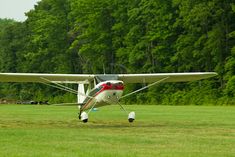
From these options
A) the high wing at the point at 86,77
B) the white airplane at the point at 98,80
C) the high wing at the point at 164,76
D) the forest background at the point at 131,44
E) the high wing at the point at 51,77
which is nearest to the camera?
the white airplane at the point at 98,80

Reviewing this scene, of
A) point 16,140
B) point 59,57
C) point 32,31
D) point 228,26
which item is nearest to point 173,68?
point 228,26

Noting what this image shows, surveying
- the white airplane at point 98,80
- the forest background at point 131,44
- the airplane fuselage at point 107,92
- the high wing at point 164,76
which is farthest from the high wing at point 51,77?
the forest background at point 131,44

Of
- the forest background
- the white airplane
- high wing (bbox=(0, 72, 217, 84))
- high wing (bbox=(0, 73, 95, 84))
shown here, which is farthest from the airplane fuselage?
the forest background

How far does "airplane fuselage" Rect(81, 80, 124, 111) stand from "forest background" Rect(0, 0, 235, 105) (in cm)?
2448

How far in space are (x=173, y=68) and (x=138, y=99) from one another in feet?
14.9

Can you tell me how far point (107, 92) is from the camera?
20.5 meters

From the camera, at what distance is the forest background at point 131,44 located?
163ft

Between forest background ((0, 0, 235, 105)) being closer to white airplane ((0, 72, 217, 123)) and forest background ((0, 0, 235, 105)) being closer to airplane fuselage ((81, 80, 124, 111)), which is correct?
white airplane ((0, 72, 217, 123))

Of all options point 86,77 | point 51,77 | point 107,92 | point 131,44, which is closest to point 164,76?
point 86,77

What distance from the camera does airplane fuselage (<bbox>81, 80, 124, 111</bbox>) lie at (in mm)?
20297

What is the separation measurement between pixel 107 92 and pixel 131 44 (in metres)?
42.3

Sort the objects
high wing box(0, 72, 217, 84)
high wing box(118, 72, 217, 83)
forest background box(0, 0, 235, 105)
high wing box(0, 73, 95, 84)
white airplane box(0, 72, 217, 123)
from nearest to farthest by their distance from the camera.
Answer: white airplane box(0, 72, 217, 123), high wing box(0, 72, 217, 84), high wing box(0, 73, 95, 84), high wing box(118, 72, 217, 83), forest background box(0, 0, 235, 105)

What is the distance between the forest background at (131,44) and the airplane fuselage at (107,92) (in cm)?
2448

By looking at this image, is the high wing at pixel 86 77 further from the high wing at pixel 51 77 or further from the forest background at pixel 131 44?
the forest background at pixel 131 44
